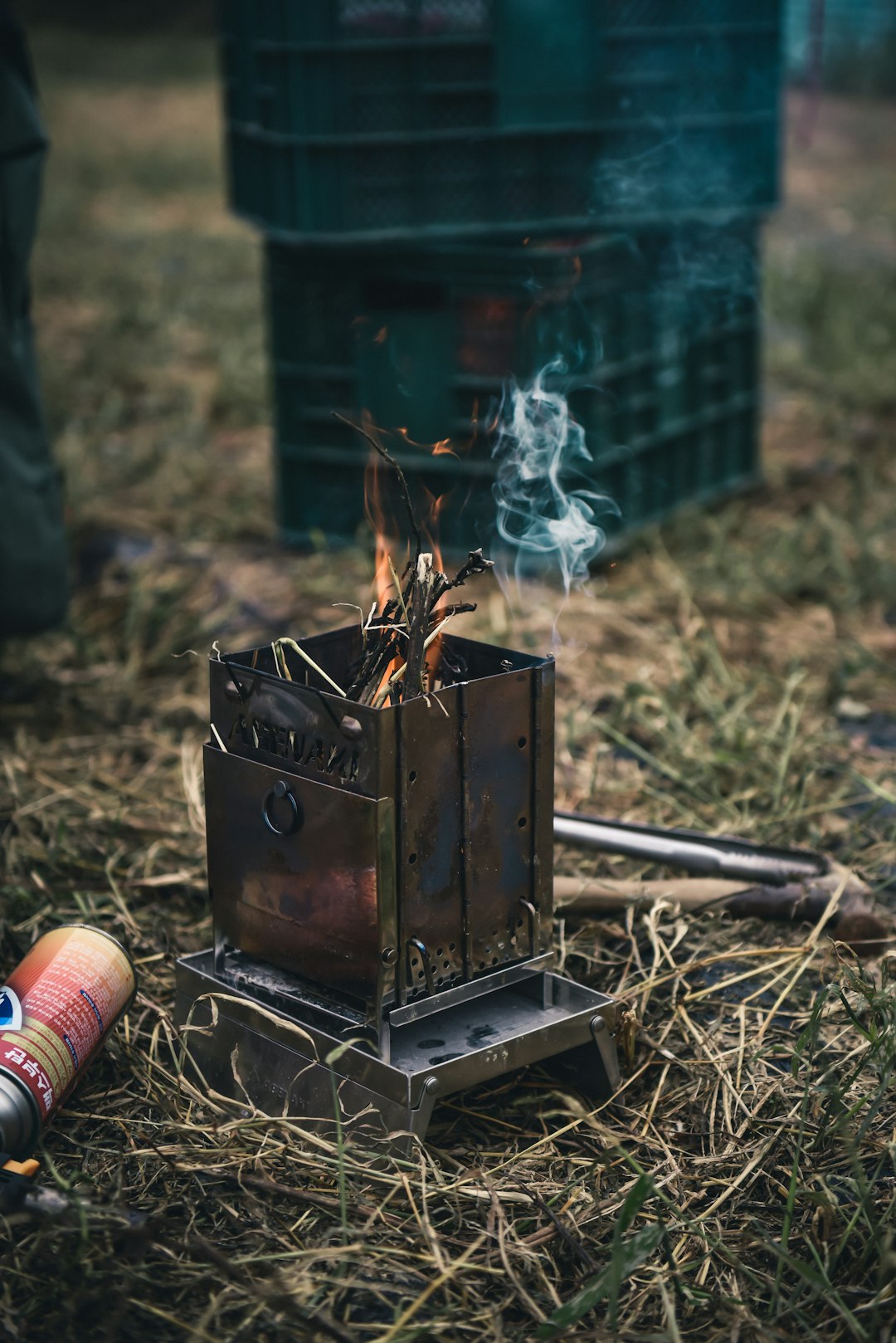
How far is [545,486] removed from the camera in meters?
4.43

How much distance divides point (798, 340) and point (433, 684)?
22.8 ft

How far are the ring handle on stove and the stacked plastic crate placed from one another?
8.76 feet

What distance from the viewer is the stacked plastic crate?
5125 millimetres

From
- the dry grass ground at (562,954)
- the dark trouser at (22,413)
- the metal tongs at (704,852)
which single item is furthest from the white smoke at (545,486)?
the dark trouser at (22,413)

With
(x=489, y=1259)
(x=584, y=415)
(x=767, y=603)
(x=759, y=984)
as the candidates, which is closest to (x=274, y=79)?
(x=584, y=415)

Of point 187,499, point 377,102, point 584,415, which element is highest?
point 377,102

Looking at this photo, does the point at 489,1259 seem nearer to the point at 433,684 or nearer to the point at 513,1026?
the point at 513,1026

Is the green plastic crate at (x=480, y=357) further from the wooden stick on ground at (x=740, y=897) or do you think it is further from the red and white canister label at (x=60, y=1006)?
the red and white canister label at (x=60, y=1006)

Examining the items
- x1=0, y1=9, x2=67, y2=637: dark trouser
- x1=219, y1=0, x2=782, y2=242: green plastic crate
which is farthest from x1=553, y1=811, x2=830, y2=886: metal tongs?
x1=219, y1=0, x2=782, y2=242: green plastic crate

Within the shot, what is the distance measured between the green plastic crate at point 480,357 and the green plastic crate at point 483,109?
198mm

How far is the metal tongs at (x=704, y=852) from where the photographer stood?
323 centimetres

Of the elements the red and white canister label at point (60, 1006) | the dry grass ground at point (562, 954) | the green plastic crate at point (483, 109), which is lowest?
the dry grass ground at point (562, 954)

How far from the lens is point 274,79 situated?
205 inches

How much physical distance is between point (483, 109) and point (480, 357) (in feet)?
2.83
